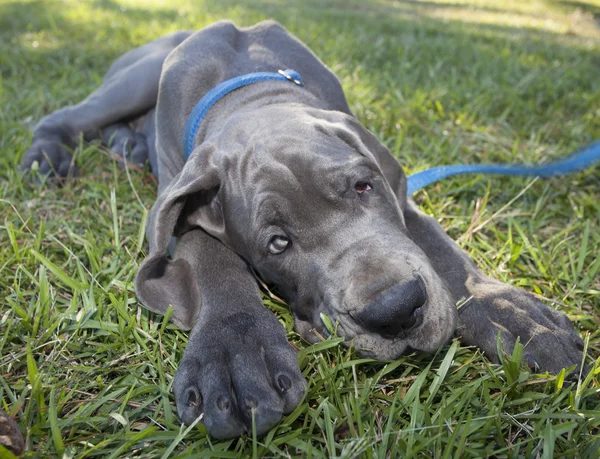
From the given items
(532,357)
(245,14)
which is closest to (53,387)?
(532,357)

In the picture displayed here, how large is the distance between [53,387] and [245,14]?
8.63 m

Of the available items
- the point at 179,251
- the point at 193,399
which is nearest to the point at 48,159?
the point at 179,251

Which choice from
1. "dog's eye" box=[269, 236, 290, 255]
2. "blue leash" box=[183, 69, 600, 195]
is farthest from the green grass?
"dog's eye" box=[269, 236, 290, 255]

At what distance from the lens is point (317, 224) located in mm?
2562

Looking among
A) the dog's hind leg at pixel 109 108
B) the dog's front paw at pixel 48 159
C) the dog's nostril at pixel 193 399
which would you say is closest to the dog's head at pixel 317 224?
the dog's nostril at pixel 193 399

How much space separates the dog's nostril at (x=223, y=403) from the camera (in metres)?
2.04

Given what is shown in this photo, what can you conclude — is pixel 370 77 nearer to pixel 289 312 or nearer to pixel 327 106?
pixel 327 106

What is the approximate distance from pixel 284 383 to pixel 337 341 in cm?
28

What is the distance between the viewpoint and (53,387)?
7.37 feet

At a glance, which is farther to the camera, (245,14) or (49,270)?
(245,14)

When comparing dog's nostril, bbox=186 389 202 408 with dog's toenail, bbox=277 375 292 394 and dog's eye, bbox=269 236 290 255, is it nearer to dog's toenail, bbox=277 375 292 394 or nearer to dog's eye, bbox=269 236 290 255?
dog's toenail, bbox=277 375 292 394

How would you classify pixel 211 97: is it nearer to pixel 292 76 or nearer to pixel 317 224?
pixel 292 76

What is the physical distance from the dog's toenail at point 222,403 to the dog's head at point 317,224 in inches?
21.4

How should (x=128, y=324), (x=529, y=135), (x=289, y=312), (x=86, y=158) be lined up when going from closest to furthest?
(x=128, y=324), (x=289, y=312), (x=86, y=158), (x=529, y=135)
